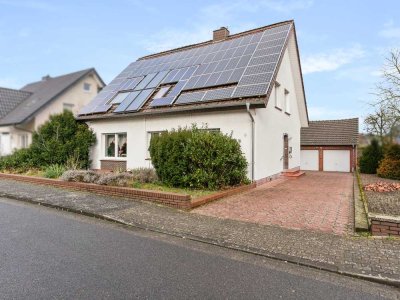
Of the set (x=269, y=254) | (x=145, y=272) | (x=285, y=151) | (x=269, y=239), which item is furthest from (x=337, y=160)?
(x=145, y=272)

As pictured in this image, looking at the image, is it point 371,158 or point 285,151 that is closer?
point 285,151

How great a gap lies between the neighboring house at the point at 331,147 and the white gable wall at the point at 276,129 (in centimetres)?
806

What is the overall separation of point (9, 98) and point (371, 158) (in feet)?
104

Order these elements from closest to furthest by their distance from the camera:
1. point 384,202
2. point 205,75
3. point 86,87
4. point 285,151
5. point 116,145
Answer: point 384,202 < point 205,75 < point 116,145 < point 285,151 < point 86,87

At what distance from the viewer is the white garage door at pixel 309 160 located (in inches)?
1030

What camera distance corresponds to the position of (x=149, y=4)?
963cm

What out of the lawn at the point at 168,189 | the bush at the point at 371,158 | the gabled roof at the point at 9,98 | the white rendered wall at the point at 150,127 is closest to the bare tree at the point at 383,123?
the bush at the point at 371,158

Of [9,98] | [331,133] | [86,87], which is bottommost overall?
[331,133]

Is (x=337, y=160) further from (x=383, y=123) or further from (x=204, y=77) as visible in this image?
(x=204, y=77)

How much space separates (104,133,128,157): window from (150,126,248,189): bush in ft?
18.1

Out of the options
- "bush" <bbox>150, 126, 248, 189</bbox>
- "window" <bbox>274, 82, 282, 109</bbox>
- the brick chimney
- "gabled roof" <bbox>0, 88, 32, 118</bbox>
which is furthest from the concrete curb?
"gabled roof" <bbox>0, 88, 32, 118</bbox>

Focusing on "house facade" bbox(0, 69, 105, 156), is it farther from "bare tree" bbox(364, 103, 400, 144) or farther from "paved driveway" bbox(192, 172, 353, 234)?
"bare tree" bbox(364, 103, 400, 144)

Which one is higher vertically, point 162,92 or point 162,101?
point 162,92

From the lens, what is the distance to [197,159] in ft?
31.2
